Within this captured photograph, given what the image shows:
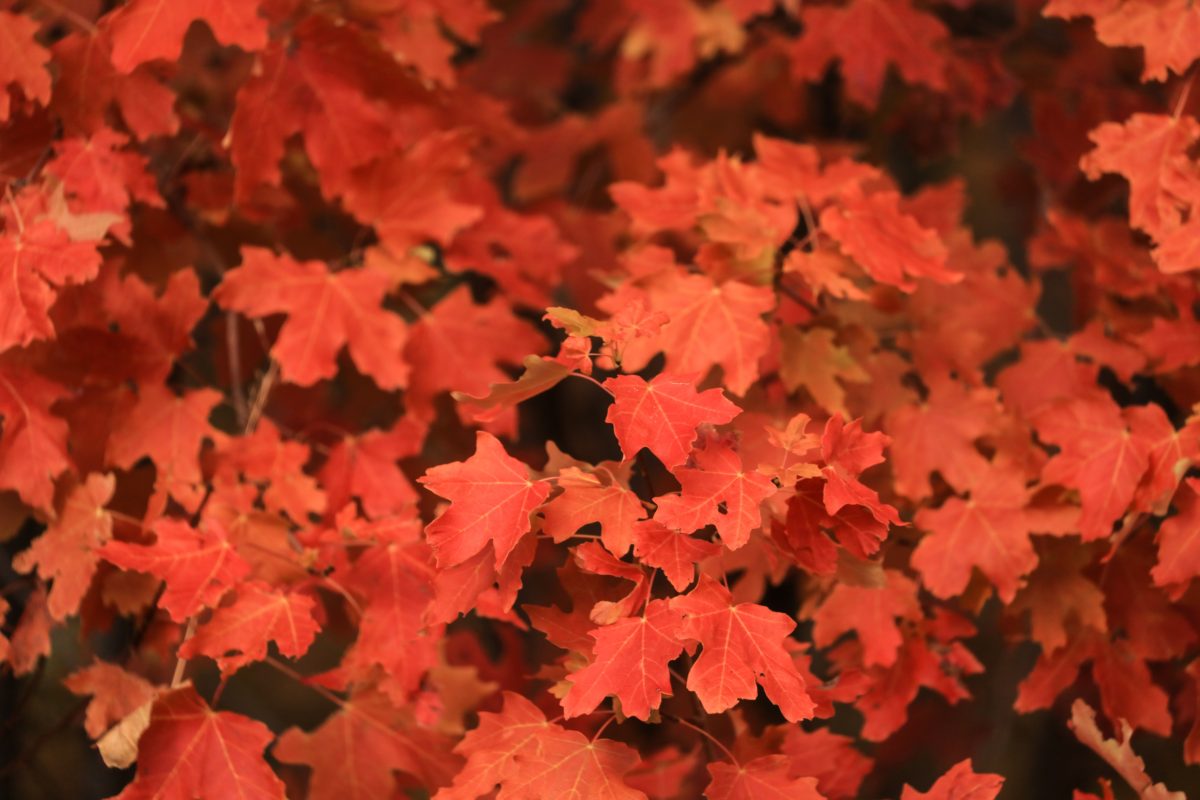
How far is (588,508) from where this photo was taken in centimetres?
116

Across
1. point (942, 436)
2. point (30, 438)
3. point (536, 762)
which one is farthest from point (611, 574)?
point (30, 438)

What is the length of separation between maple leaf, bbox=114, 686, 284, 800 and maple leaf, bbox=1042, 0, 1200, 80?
135 cm

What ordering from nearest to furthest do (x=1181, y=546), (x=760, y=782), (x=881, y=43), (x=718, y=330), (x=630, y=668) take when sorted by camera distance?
(x=630, y=668) < (x=760, y=782) < (x=1181, y=546) < (x=718, y=330) < (x=881, y=43)

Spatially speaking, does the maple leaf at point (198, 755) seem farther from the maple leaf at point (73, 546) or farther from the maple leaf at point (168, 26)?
the maple leaf at point (168, 26)

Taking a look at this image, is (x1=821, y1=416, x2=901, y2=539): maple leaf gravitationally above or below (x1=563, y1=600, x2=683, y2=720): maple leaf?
above

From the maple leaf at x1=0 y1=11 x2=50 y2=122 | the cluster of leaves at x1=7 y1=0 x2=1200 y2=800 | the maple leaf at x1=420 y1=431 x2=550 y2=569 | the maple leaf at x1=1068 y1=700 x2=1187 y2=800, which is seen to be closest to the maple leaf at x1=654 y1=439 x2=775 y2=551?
the cluster of leaves at x1=7 y1=0 x2=1200 y2=800

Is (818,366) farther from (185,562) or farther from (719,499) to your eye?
(185,562)

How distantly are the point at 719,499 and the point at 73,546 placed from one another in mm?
831

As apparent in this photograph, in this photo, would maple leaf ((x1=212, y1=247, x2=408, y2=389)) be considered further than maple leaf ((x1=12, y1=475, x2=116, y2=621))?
Yes

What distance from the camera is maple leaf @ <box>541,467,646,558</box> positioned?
1.14 metres

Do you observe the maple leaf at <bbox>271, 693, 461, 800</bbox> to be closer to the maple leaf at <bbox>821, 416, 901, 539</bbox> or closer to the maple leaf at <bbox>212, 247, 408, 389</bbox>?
the maple leaf at <bbox>212, 247, 408, 389</bbox>

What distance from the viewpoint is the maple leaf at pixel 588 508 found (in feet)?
3.76

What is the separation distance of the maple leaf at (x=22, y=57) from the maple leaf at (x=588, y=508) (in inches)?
33.2

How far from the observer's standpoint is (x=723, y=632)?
112 cm
